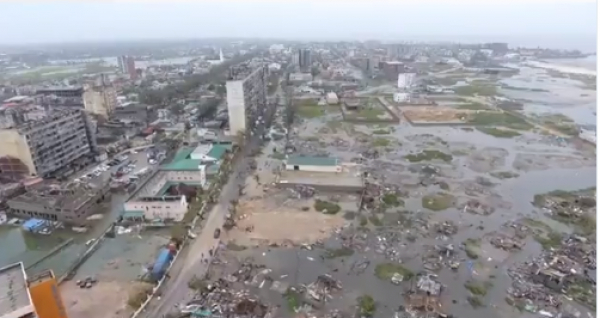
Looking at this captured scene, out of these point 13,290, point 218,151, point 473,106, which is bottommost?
point 473,106

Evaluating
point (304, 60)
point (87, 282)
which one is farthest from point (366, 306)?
point (304, 60)

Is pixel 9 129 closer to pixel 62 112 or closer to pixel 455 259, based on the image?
pixel 62 112

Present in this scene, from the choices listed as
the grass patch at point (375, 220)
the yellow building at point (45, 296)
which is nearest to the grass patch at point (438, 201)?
the grass patch at point (375, 220)

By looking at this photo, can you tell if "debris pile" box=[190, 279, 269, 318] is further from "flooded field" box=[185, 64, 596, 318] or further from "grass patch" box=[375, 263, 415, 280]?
"grass patch" box=[375, 263, 415, 280]

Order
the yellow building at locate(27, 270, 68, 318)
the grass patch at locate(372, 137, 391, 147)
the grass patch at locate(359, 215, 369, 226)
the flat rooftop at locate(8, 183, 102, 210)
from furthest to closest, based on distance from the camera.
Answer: the grass patch at locate(372, 137, 391, 147) < the flat rooftop at locate(8, 183, 102, 210) < the grass patch at locate(359, 215, 369, 226) < the yellow building at locate(27, 270, 68, 318)

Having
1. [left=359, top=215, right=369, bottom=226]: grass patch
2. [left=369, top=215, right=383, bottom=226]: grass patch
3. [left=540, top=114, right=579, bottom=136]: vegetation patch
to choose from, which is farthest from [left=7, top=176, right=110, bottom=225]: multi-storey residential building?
[left=540, top=114, right=579, bottom=136]: vegetation patch

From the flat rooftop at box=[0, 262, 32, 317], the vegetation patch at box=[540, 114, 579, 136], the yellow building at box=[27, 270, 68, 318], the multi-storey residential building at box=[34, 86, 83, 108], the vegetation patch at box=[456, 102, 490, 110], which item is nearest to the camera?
the flat rooftop at box=[0, 262, 32, 317]

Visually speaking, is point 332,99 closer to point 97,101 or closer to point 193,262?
point 97,101

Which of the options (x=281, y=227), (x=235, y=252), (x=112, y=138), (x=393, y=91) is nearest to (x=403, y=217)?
(x=281, y=227)
